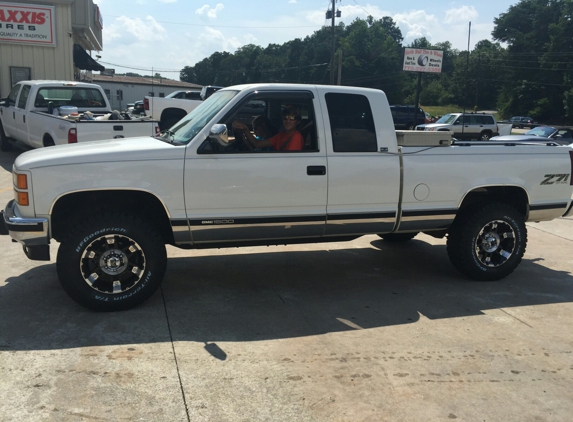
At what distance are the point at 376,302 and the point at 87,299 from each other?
2.60 meters

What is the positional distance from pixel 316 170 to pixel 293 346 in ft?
5.41

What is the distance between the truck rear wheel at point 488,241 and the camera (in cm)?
582

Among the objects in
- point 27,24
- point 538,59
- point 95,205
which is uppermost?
point 538,59

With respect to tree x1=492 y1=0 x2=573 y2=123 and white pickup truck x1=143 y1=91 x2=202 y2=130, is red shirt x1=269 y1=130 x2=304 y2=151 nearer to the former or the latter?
white pickup truck x1=143 y1=91 x2=202 y2=130

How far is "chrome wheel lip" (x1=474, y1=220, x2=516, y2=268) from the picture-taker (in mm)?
5910

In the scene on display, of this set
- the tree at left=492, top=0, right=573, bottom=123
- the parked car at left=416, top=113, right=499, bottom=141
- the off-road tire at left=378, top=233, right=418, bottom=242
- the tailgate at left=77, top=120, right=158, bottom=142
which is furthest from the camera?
the tree at left=492, top=0, right=573, bottom=123

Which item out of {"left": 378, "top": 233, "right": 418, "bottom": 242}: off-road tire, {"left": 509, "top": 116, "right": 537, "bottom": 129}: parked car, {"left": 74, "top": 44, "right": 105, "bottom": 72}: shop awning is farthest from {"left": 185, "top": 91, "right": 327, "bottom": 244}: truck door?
{"left": 509, "top": 116, "right": 537, "bottom": 129}: parked car

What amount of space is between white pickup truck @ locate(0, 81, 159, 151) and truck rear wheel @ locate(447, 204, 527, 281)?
551cm

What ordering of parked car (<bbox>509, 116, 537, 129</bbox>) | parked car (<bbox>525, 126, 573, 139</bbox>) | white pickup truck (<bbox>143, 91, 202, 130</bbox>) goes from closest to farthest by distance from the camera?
white pickup truck (<bbox>143, 91, 202, 130</bbox>)
parked car (<bbox>525, 126, 573, 139</bbox>)
parked car (<bbox>509, 116, 537, 129</bbox>)

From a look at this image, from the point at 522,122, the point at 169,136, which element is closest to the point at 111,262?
the point at 169,136

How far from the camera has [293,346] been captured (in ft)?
14.1

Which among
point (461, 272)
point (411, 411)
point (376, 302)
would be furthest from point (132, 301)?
point (461, 272)

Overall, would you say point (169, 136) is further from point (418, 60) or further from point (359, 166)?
point (418, 60)

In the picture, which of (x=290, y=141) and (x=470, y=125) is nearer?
(x=290, y=141)
